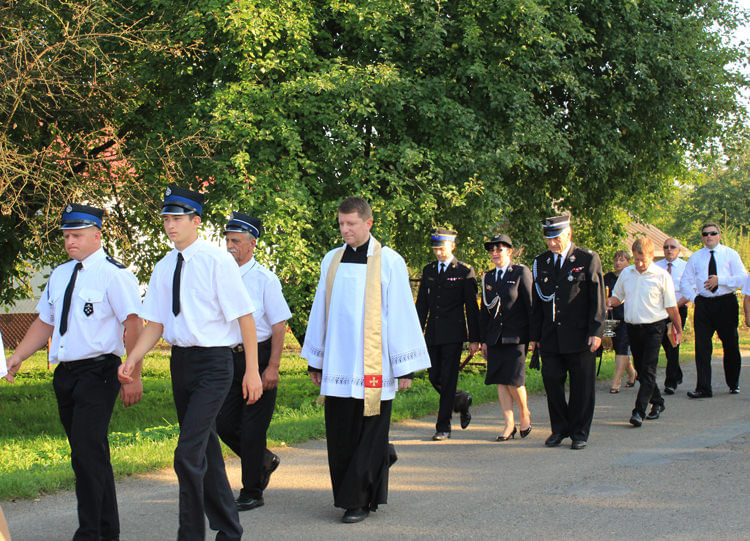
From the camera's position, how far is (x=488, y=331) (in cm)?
912

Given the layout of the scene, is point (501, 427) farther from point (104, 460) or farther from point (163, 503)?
point (104, 460)

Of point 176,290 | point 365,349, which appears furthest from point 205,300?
point 365,349

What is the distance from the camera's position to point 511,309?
896 cm

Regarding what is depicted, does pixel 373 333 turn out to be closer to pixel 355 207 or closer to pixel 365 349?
pixel 365 349

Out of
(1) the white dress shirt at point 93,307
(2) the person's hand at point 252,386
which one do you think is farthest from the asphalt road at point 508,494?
(1) the white dress shirt at point 93,307

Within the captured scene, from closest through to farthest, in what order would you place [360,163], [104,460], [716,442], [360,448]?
[104,460]
[360,448]
[716,442]
[360,163]

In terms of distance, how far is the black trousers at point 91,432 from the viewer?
5160 millimetres

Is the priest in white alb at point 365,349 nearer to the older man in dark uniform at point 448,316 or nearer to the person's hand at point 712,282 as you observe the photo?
the older man in dark uniform at point 448,316

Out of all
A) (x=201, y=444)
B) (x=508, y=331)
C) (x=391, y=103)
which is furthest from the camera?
(x=391, y=103)

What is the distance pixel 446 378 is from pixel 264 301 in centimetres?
311

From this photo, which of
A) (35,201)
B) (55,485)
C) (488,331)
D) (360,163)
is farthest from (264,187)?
(55,485)

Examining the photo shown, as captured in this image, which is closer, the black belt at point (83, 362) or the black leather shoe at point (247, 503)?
the black belt at point (83, 362)

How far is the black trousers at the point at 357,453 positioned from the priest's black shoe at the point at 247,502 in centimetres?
61

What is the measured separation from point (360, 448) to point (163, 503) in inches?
61.8
